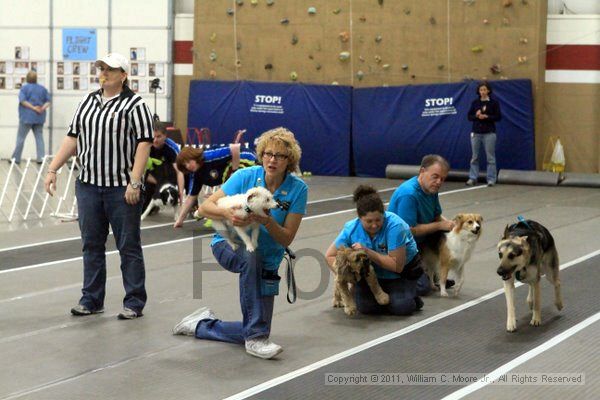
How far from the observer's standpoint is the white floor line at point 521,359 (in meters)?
5.04

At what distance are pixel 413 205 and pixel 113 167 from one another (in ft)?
7.15

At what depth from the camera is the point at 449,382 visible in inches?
205

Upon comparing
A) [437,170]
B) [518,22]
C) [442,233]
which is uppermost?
[518,22]

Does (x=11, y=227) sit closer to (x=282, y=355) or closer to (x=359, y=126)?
(x=282, y=355)

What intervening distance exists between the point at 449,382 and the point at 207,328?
1.60 m

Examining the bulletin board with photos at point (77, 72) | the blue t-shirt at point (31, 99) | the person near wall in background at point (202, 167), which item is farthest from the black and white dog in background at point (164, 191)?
the blue t-shirt at point (31, 99)

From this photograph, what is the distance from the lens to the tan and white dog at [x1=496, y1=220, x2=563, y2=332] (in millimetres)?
6176

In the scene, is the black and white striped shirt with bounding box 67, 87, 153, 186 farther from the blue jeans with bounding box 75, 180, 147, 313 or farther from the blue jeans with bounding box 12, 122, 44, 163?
the blue jeans with bounding box 12, 122, 44, 163

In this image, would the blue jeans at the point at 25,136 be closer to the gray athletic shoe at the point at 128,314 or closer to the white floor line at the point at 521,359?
the gray athletic shoe at the point at 128,314

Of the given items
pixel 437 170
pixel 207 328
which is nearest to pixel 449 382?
pixel 207 328

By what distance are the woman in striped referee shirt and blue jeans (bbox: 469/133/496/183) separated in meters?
10.1

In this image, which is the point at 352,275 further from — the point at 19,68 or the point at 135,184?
the point at 19,68

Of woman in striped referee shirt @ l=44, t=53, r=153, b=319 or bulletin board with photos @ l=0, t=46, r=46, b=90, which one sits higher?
bulletin board with photos @ l=0, t=46, r=46, b=90

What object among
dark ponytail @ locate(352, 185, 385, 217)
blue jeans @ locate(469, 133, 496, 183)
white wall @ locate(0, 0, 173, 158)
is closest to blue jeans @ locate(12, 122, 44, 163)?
white wall @ locate(0, 0, 173, 158)
